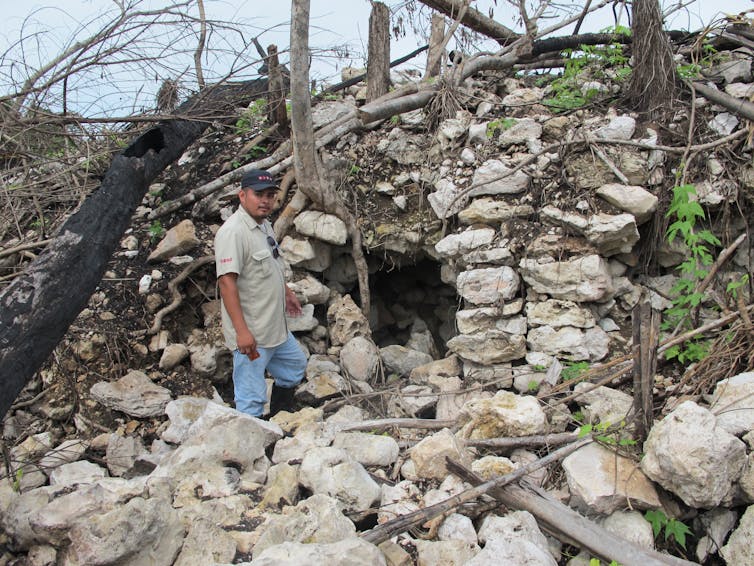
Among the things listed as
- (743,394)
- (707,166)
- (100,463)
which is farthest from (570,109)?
(100,463)

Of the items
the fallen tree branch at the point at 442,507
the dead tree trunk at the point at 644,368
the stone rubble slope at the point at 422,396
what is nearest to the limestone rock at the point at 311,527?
the stone rubble slope at the point at 422,396

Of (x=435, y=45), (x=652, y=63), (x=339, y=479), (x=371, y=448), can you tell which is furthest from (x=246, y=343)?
(x=435, y=45)

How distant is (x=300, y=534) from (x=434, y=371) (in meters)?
2.36

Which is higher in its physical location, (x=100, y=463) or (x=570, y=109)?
(x=570, y=109)

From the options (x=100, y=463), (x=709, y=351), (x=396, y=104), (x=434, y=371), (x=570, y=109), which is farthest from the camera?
(x=396, y=104)

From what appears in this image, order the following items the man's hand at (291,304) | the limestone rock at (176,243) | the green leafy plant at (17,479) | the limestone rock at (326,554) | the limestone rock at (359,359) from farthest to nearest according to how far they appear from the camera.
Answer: the limestone rock at (176,243)
the limestone rock at (359,359)
the man's hand at (291,304)
the green leafy plant at (17,479)
the limestone rock at (326,554)

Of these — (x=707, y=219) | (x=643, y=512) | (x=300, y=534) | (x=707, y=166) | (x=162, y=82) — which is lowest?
(x=643, y=512)

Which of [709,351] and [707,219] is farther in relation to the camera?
[707,219]

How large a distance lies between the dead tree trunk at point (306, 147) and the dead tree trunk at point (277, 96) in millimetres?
1175

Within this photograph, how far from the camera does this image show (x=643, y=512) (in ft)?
9.05

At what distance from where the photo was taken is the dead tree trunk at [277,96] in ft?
19.2

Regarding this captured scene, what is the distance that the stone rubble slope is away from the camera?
2.55m

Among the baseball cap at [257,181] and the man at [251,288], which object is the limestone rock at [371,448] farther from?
the baseball cap at [257,181]

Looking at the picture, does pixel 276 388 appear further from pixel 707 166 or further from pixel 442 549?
pixel 707 166
